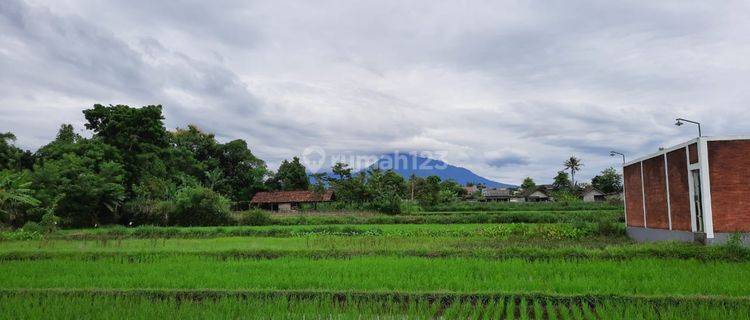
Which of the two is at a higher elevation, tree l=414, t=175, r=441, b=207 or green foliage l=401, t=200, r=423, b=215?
tree l=414, t=175, r=441, b=207

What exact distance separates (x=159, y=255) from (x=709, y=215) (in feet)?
46.9

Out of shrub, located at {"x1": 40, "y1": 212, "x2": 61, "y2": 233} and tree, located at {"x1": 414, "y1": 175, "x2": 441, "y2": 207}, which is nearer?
shrub, located at {"x1": 40, "y1": 212, "x2": 61, "y2": 233}

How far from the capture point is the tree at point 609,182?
70.4 metres

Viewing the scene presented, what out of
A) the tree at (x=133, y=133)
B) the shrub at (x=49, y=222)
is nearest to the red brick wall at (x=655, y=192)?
the shrub at (x=49, y=222)

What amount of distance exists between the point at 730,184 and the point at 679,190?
1703mm

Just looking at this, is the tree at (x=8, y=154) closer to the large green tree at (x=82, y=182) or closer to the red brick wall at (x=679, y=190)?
the large green tree at (x=82, y=182)

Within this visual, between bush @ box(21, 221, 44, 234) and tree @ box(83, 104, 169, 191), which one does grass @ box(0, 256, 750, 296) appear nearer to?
bush @ box(21, 221, 44, 234)

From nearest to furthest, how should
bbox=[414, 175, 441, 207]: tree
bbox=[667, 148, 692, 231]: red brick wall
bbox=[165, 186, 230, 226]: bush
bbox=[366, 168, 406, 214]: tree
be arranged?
bbox=[667, 148, 692, 231]: red brick wall < bbox=[165, 186, 230, 226]: bush < bbox=[366, 168, 406, 214]: tree < bbox=[414, 175, 441, 207]: tree

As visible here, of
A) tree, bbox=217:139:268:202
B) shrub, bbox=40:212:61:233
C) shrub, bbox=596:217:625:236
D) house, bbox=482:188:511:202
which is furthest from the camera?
house, bbox=482:188:511:202

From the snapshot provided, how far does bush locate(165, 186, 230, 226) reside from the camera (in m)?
30.2

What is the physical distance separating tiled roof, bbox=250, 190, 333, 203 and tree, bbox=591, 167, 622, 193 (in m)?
42.4

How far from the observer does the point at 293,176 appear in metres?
53.9

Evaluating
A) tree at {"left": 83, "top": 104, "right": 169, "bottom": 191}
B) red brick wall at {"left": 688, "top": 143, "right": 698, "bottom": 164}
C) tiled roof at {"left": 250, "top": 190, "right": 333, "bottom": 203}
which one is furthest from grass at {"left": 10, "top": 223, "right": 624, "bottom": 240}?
tiled roof at {"left": 250, "top": 190, "right": 333, "bottom": 203}

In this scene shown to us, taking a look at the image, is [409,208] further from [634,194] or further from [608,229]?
[634,194]
